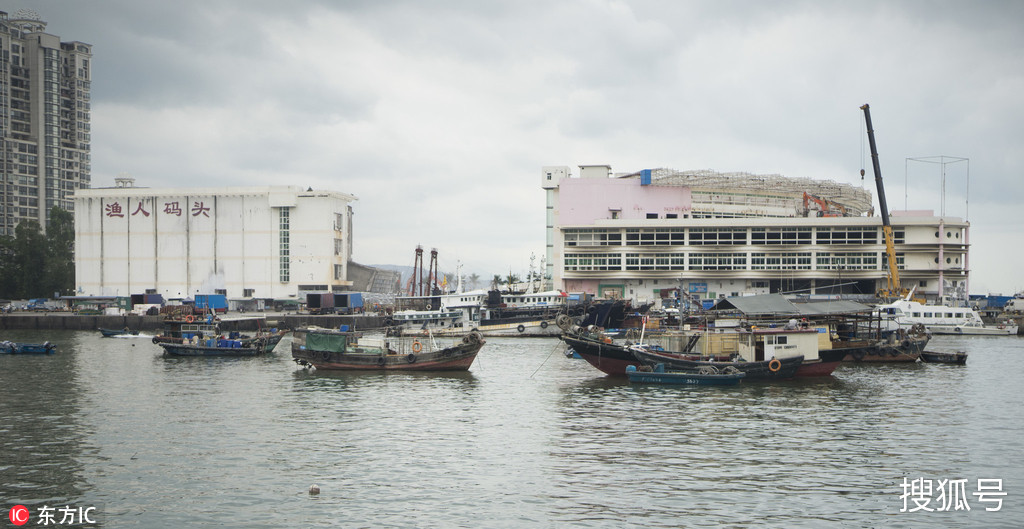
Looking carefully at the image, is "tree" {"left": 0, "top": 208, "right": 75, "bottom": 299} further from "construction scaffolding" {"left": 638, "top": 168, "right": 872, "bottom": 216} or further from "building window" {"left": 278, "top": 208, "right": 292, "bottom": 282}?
"construction scaffolding" {"left": 638, "top": 168, "right": 872, "bottom": 216}

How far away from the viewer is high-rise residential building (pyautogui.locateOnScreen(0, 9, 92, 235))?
15312 centimetres

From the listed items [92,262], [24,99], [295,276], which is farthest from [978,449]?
[24,99]

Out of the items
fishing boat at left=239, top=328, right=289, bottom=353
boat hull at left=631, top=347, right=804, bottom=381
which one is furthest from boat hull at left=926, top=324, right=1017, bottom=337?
fishing boat at left=239, top=328, right=289, bottom=353

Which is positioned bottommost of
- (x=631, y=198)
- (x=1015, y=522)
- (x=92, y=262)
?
(x=1015, y=522)

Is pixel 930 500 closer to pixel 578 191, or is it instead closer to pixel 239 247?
pixel 578 191

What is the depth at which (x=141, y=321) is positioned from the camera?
96.1 metres

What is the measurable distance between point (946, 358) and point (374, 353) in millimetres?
37127

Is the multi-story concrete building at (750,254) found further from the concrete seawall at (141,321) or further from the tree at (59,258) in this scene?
the tree at (59,258)

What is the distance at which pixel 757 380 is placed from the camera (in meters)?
43.3

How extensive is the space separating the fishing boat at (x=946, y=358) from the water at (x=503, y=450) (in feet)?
25.4

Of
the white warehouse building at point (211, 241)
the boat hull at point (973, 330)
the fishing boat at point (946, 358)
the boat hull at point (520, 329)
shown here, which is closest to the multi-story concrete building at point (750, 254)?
the boat hull at point (973, 330)

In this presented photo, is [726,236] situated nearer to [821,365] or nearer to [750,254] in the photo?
[750,254]

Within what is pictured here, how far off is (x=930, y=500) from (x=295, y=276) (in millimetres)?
108384

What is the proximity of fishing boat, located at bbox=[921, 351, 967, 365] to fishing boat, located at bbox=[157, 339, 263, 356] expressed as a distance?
47.1m
